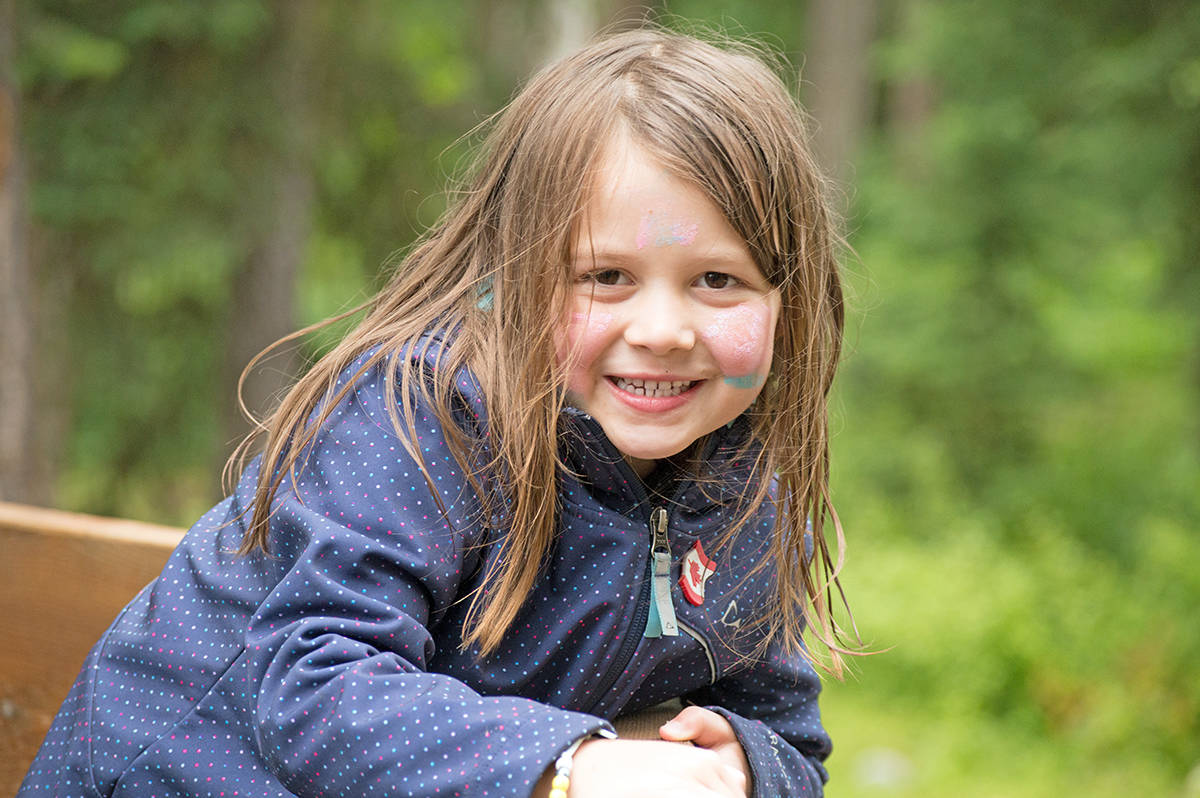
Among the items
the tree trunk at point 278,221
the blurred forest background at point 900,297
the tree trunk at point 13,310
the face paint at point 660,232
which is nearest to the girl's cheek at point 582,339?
the face paint at point 660,232

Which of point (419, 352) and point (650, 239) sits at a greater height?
point (650, 239)

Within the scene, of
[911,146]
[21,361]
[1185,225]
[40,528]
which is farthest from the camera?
[911,146]

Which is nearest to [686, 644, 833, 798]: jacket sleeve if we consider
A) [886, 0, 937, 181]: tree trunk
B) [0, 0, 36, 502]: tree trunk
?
[0, 0, 36, 502]: tree trunk

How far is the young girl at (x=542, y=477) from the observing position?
1.40 metres

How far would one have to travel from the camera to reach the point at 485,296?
1.65 metres

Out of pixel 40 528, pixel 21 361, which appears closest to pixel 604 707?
pixel 40 528

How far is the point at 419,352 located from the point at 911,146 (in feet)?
36.0

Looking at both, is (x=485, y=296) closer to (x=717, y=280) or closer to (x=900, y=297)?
(x=717, y=280)

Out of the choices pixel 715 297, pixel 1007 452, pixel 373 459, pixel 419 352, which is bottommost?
pixel 1007 452

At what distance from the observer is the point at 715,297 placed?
1.52 meters

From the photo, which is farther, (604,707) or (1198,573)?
(1198,573)

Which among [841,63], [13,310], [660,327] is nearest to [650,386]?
[660,327]

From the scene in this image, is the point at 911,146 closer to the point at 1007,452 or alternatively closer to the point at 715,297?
the point at 1007,452

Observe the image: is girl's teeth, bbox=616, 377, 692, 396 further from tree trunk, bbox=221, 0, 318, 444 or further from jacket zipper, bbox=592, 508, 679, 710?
tree trunk, bbox=221, 0, 318, 444
